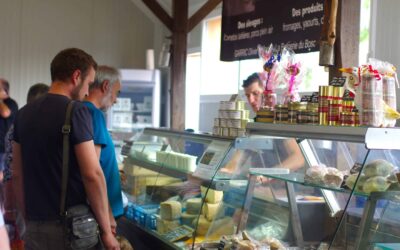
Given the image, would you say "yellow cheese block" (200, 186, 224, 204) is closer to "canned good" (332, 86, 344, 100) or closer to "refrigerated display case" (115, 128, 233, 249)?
"refrigerated display case" (115, 128, 233, 249)

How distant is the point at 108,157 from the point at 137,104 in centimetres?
619

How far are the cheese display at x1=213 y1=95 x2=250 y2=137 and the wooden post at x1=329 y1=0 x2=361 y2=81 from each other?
0.61m

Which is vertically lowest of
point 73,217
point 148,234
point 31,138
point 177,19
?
point 148,234

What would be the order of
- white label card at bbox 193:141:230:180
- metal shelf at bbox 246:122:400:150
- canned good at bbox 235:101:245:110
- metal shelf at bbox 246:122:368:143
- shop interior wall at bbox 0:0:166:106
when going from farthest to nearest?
shop interior wall at bbox 0:0:166:106, canned good at bbox 235:101:245:110, white label card at bbox 193:141:230:180, metal shelf at bbox 246:122:368:143, metal shelf at bbox 246:122:400:150

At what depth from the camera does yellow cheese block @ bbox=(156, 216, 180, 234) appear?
3.11 m

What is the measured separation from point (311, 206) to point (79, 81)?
4.38ft

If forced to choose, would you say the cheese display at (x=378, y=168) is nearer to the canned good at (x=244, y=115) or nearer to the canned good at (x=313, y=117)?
the canned good at (x=313, y=117)

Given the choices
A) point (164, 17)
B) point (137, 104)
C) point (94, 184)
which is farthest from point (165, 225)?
point (137, 104)

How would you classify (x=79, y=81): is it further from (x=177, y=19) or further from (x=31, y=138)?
(x=177, y=19)

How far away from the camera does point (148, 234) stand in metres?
3.27

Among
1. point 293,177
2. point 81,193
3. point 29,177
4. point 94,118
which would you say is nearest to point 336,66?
point 293,177

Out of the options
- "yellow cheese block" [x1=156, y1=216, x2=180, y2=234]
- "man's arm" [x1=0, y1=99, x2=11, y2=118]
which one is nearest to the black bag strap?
"yellow cheese block" [x1=156, y1=216, x2=180, y2=234]

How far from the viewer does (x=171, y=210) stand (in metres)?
3.18

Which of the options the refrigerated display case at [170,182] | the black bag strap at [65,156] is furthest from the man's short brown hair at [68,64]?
the refrigerated display case at [170,182]
